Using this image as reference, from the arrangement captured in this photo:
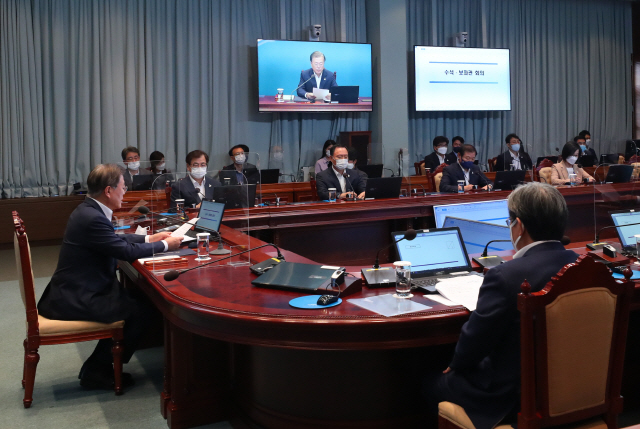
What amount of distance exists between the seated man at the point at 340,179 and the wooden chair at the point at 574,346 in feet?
14.6

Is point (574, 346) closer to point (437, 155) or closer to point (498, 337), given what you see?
point (498, 337)

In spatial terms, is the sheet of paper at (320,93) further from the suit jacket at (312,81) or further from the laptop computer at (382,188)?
the laptop computer at (382,188)

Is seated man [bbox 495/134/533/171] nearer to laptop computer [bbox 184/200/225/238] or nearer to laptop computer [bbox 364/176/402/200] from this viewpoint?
laptop computer [bbox 364/176/402/200]

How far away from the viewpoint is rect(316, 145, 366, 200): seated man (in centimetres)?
621

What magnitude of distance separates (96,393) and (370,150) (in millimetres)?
6591

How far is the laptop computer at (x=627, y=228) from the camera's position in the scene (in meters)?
3.11

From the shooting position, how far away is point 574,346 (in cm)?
170

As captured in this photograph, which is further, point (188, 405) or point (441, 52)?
point (441, 52)

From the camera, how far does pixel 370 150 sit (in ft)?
30.1

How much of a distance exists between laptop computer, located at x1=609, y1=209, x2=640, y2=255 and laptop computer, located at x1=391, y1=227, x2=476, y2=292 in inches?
37.8

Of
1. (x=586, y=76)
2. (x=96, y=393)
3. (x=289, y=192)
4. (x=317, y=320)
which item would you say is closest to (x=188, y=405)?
(x=96, y=393)

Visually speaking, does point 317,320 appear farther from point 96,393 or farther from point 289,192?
point 289,192

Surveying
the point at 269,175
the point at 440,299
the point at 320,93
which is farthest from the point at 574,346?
the point at 320,93

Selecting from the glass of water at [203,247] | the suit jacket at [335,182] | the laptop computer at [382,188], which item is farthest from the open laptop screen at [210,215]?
the suit jacket at [335,182]
